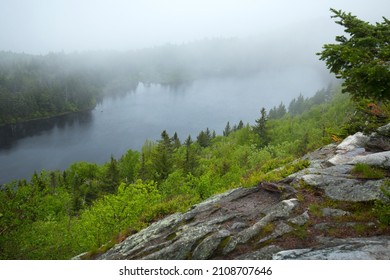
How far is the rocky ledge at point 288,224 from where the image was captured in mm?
8195

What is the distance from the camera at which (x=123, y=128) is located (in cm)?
14775

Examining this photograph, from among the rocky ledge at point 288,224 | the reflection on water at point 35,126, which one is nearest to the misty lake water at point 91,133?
the reflection on water at point 35,126

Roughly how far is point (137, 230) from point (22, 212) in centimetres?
714

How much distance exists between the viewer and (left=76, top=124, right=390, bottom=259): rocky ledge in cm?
820

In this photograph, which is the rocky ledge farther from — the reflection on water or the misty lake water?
the reflection on water

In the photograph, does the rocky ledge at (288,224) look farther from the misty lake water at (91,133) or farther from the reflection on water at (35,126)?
the reflection on water at (35,126)

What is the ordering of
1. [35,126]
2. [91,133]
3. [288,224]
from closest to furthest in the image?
[288,224], [91,133], [35,126]

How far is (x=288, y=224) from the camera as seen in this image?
31.3ft

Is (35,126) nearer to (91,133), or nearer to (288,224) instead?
(91,133)

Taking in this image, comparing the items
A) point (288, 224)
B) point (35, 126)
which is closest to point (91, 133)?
point (35, 126)

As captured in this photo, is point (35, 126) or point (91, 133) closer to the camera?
point (91, 133)

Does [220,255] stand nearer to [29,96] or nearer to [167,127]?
[167,127]

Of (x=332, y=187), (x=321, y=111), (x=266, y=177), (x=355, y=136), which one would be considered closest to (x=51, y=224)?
(x=266, y=177)

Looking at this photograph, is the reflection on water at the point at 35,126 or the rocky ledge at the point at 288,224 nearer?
the rocky ledge at the point at 288,224
